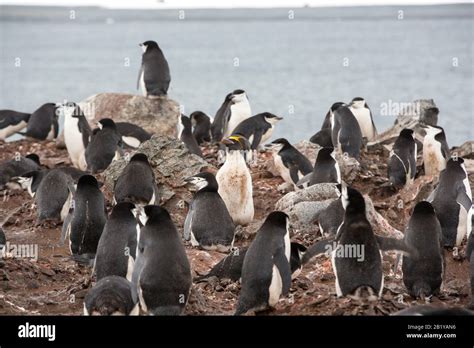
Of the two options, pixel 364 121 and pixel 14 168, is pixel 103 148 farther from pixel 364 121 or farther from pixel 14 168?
pixel 364 121

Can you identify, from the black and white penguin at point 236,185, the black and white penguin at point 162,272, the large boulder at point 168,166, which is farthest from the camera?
the large boulder at point 168,166

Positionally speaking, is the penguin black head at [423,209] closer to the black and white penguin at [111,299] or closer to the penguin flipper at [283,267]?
the penguin flipper at [283,267]

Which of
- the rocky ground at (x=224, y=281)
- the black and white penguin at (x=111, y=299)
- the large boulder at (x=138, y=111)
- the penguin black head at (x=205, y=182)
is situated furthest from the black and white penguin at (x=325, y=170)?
the large boulder at (x=138, y=111)

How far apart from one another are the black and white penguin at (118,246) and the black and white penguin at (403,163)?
16.2ft

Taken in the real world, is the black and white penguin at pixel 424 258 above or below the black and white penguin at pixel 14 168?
below

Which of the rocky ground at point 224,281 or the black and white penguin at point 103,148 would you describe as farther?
the black and white penguin at point 103,148

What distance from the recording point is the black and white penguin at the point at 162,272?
23.3 feet

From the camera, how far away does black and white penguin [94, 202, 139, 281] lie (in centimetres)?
795

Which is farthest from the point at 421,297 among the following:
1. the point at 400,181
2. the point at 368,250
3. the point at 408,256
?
the point at 400,181

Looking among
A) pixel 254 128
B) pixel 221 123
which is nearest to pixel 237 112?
pixel 221 123

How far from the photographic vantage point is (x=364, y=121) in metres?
14.8

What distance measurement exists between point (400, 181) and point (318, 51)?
8058 cm

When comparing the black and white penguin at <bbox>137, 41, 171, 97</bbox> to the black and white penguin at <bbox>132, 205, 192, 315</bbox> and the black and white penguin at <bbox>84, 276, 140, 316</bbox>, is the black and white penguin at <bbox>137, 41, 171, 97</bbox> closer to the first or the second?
the black and white penguin at <bbox>132, 205, 192, 315</bbox>

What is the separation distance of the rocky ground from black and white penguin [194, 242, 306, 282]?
93 mm
